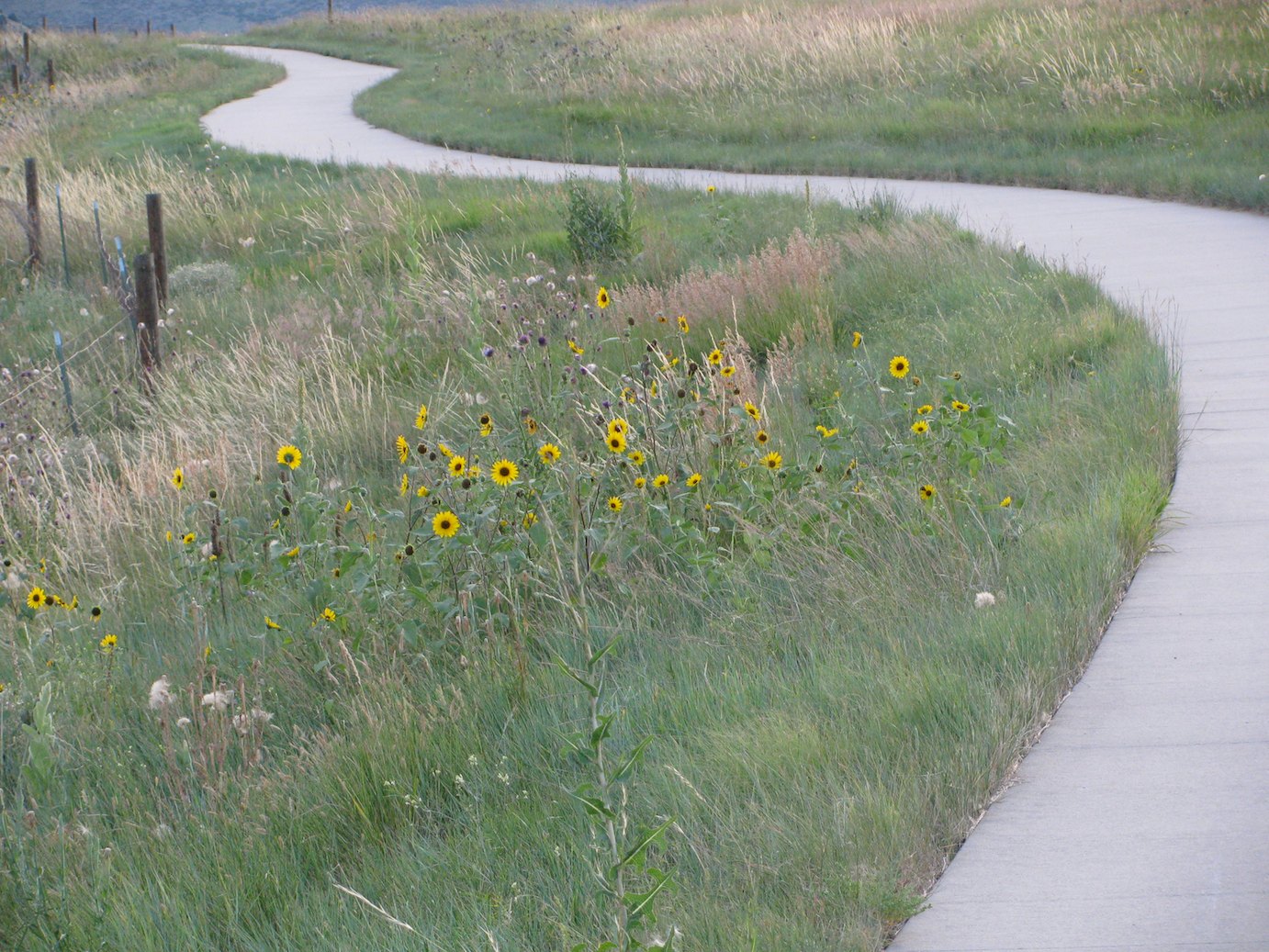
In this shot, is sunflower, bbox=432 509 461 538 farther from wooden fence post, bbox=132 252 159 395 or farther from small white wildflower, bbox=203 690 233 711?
wooden fence post, bbox=132 252 159 395

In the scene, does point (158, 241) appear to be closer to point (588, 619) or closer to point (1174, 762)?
point (588, 619)

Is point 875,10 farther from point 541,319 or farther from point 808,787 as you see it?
point 808,787

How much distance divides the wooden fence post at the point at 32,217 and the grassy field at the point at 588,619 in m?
5.93

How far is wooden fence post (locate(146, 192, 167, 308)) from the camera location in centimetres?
1074

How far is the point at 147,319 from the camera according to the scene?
9414mm

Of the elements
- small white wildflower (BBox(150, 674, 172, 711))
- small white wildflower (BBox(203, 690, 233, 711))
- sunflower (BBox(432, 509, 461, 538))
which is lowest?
small white wildflower (BBox(150, 674, 172, 711))

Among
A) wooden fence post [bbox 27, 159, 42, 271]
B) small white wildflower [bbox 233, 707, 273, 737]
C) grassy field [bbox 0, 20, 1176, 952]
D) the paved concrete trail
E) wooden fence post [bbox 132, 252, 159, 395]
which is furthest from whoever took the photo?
wooden fence post [bbox 27, 159, 42, 271]

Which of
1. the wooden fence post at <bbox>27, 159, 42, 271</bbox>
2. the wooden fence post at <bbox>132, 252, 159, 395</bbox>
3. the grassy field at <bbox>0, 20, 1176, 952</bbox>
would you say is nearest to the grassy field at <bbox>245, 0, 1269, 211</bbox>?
the grassy field at <bbox>0, 20, 1176, 952</bbox>

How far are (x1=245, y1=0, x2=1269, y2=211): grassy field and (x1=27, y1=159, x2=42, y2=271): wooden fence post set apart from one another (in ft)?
20.1

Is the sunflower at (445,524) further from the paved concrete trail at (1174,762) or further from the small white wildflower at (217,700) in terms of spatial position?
the paved concrete trail at (1174,762)

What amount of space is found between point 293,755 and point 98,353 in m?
7.93

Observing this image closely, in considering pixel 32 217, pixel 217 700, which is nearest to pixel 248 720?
pixel 217 700

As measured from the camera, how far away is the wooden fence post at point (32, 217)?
13703 millimetres

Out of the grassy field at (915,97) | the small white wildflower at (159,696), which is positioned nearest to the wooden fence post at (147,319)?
the small white wildflower at (159,696)
